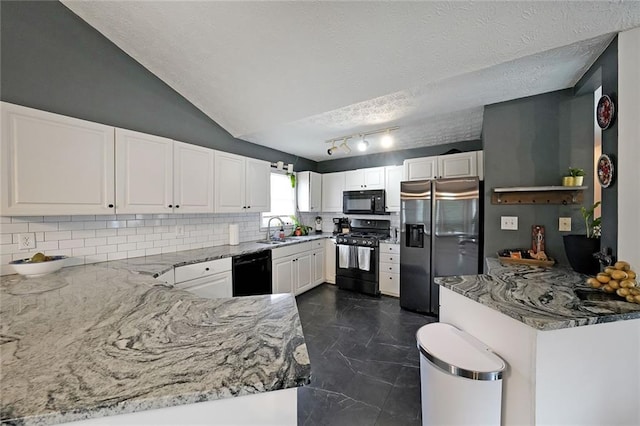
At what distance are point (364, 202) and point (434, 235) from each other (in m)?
1.42

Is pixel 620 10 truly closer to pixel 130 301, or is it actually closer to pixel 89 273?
pixel 130 301

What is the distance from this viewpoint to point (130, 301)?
4.07 feet

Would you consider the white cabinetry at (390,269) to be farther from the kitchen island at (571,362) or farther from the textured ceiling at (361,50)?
the kitchen island at (571,362)

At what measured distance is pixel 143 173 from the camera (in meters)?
2.22

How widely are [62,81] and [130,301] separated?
2016mm

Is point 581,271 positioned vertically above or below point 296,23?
below

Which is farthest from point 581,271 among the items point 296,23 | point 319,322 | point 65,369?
point 65,369

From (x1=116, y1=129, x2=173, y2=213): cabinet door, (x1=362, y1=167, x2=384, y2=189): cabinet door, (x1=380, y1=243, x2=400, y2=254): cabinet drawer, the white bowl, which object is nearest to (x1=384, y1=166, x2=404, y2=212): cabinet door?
(x1=362, y1=167, x2=384, y2=189): cabinet door

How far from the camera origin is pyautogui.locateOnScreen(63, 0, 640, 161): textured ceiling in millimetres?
1450

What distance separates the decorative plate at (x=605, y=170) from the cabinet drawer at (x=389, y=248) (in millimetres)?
2340

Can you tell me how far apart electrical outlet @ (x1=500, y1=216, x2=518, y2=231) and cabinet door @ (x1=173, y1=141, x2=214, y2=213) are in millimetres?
3086

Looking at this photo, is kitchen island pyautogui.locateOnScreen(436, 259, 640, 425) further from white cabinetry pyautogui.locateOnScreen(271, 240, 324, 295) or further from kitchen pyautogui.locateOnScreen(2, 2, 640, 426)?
white cabinetry pyautogui.locateOnScreen(271, 240, 324, 295)

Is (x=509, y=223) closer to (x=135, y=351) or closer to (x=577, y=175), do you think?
(x=577, y=175)

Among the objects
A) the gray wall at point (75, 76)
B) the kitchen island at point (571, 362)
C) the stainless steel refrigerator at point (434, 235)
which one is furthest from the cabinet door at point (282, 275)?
the kitchen island at point (571, 362)
